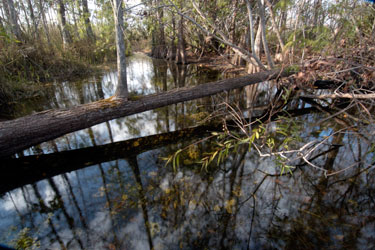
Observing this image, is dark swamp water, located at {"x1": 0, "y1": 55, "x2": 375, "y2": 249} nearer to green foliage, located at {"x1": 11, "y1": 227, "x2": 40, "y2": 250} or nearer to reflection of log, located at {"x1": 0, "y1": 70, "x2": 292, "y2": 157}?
green foliage, located at {"x1": 11, "y1": 227, "x2": 40, "y2": 250}

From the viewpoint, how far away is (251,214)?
2.15 m

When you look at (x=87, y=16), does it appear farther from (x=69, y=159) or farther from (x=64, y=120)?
(x=69, y=159)

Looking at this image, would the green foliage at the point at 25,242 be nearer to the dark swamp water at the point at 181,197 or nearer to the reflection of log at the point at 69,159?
the dark swamp water at the point at 181,197

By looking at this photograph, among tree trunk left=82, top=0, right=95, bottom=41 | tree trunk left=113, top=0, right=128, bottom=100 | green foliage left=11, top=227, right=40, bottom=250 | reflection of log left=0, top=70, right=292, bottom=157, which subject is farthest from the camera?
tree trunk left=82, top=0, right=95, bottom=41

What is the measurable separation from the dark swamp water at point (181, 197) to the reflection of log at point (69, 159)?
0.06 ft

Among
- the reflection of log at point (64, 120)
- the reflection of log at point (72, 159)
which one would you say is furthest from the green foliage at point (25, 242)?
the reflection of log at point (64, 120)

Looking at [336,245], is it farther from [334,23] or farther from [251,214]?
[334,23]

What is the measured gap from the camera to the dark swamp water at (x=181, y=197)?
191 centimetres

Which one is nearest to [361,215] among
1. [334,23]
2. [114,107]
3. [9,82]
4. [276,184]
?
[276,184]

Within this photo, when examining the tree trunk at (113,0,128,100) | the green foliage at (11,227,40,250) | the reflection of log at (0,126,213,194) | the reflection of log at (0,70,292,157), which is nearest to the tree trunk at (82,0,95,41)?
the tree trunk at (113,0,128,100)

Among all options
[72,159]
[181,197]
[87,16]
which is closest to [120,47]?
[87,16]

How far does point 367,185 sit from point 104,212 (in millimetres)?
3207

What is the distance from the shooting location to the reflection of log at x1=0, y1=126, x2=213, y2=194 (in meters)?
2.74

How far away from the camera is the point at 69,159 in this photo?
3131 mm
